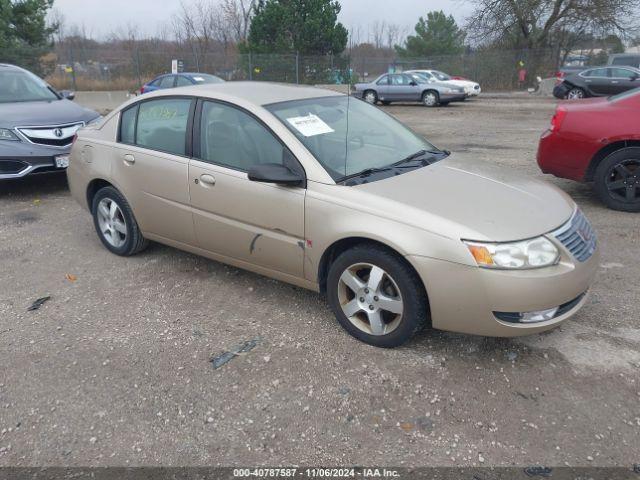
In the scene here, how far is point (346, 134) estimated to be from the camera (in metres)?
3.74

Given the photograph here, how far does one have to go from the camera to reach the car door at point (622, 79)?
19828 millimetres

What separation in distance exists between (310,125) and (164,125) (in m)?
1.36

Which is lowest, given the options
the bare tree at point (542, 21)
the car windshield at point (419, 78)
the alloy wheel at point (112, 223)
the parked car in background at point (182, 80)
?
the alloy wheel at point (112, 223)

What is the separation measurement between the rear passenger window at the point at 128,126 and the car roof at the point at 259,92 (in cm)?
30

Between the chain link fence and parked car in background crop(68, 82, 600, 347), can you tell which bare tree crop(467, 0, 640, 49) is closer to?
the chain link fence

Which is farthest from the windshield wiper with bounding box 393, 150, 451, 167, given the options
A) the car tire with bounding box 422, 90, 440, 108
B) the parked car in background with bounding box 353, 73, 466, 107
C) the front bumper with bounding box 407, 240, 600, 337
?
the car tire with bounding box 422, 90, 440, 108

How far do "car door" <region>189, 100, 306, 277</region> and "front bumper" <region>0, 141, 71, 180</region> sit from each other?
11.9 feet

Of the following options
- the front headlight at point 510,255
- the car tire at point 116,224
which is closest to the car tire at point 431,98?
the car tire at point 116,224

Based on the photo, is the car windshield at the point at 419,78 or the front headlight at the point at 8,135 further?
the car windshield at the point at 419,78

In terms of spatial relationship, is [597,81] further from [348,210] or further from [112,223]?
[348,210]

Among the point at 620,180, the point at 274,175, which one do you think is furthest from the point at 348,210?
the point at 620,180

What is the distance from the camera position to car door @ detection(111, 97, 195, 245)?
13.6 ft

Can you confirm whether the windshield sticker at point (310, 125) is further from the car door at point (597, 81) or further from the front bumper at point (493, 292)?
the car door at point (597, 81)

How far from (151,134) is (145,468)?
283cm
